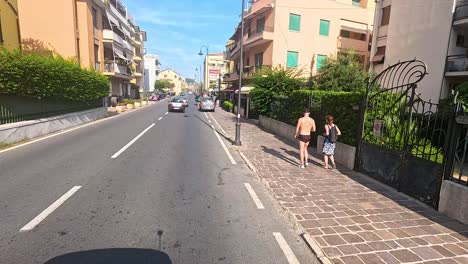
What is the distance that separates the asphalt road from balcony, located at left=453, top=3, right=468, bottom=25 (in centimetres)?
1793

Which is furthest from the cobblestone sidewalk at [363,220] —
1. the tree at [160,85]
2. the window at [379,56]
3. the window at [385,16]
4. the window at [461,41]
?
the tree at [160,85]

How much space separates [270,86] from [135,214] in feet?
50.8

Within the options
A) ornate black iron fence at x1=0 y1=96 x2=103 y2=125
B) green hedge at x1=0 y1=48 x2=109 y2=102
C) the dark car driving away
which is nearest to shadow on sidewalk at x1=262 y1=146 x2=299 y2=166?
ornate black iron fence at x1=0 y1=96 x2=103 y2=125

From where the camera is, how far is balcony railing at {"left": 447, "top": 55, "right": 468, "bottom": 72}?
17.5 metres

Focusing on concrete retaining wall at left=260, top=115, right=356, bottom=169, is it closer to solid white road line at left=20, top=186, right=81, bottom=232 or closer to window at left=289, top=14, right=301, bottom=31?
solid white road line at left=20, top=186, right=81, bottom=232

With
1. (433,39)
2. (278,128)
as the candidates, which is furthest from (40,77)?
(433,39)

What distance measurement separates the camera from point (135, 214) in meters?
5.01

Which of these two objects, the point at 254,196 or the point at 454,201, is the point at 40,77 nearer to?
the point at 254,196

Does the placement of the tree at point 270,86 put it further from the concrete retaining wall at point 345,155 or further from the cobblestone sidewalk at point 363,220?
the cobblestone sidewalk at point 363,220

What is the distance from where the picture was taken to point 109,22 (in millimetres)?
35125

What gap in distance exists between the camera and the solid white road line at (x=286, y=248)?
3836 mm

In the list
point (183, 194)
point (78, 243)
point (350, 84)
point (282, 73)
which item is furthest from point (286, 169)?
point (350, 84)

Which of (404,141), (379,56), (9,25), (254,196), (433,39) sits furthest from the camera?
(379,56)

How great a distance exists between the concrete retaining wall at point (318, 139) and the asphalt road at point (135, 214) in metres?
3.36
